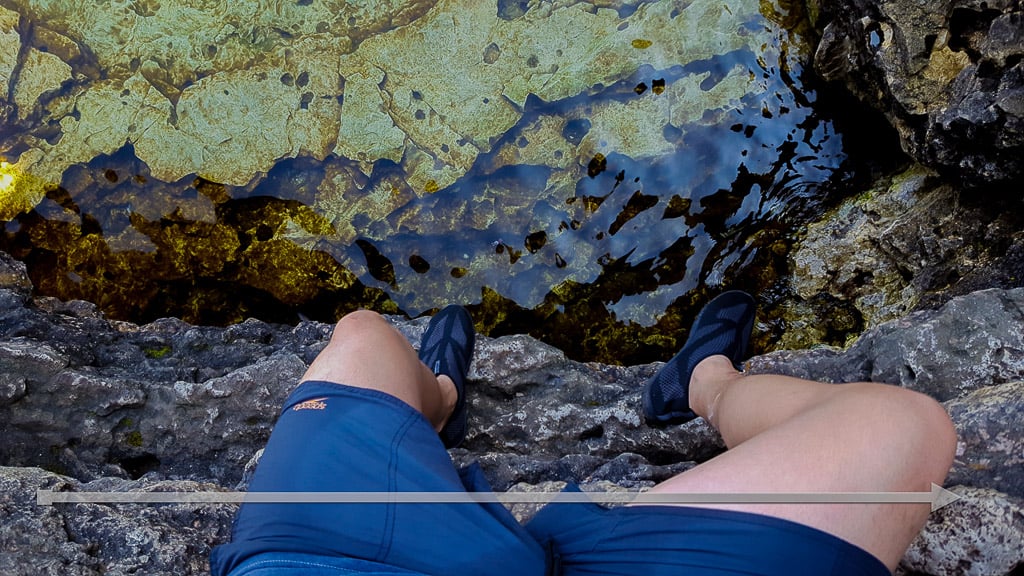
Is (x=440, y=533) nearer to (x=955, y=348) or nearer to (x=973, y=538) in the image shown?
(x=973, y=538)

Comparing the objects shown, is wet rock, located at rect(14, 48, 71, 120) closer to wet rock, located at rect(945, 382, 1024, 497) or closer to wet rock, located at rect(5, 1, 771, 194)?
wet rock, located at rect(5, 1, 771, 194)

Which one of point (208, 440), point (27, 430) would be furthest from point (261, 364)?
point (27, 430)

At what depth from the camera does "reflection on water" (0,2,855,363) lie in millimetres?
2893

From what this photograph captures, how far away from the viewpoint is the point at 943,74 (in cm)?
248

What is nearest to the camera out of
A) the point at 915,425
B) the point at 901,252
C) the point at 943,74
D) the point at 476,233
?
the point at 915,425

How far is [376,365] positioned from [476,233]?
1.42 metres

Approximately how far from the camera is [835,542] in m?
1.12

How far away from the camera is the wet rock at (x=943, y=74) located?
2.16 metres

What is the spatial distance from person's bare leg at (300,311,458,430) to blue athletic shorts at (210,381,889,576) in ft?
0.51

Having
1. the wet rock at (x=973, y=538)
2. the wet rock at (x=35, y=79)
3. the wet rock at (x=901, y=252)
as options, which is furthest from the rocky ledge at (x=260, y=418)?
the wet rock at (x=35, y=79)
